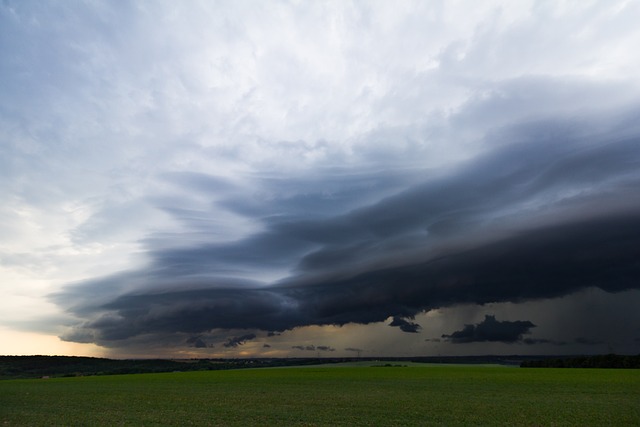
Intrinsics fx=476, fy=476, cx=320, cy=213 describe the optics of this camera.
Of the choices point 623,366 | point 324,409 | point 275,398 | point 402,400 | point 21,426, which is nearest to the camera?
point 21,426

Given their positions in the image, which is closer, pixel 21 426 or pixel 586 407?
pixel 21 426

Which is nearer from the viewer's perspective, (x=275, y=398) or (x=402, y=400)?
(x=402, y=400)

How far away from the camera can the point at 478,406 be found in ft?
142

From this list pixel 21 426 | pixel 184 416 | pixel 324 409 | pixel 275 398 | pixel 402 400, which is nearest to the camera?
pixel 21 426

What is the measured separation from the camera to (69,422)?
116 ft

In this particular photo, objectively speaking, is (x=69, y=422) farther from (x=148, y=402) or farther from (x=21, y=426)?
(x=148, y=402)

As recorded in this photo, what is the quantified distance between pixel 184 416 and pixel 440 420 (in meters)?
19.7

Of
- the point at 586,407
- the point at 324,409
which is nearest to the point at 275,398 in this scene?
the point at 324,409

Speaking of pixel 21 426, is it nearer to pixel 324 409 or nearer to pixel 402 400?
pixel 324 409

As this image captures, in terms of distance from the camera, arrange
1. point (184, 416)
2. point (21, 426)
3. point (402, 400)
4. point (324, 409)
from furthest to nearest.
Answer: point (402, 400)
point (324, 409)
point (184, 416)
point (21, 426)

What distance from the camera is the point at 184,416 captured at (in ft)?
123

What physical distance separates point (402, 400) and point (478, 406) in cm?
813

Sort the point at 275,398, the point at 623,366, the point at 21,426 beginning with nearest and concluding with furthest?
the point at 21,426, the point at 275,398, the point at 623,366

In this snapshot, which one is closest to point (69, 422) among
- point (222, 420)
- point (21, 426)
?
point (21, 426)
